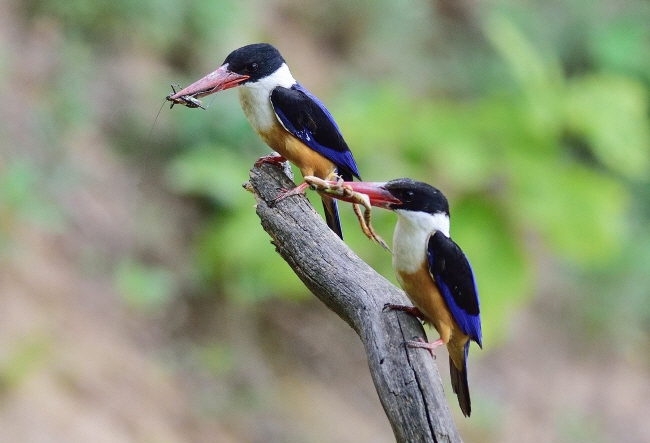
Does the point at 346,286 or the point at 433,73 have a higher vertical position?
the point at 433,73

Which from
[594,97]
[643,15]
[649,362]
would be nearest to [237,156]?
[594,97]

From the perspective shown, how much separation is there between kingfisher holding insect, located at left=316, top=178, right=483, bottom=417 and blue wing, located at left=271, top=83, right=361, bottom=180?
36 centimetres

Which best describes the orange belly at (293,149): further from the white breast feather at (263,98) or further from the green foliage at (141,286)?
the green foliage at (141,286)

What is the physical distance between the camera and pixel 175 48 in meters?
6.60

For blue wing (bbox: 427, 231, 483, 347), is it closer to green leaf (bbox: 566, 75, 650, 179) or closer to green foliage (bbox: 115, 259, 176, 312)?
green leaf (bbox: 566, 75, 650, 179)

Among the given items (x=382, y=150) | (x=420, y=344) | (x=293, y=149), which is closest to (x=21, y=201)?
(x=382, y=150)

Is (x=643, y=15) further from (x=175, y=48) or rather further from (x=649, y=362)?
(x=175, y=48)

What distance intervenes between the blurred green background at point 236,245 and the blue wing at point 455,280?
2.07m

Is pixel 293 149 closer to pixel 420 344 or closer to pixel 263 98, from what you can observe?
pixel 263 98

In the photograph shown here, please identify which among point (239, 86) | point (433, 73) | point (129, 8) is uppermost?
point (433, 73)

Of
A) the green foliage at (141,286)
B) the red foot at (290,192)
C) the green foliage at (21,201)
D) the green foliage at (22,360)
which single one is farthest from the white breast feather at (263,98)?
the green foliage at (141,286)

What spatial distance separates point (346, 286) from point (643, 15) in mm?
8821

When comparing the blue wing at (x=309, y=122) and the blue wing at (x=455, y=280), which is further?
the blue wing at (x=309, y=122)

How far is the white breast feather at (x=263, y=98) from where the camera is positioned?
92.0 inches
